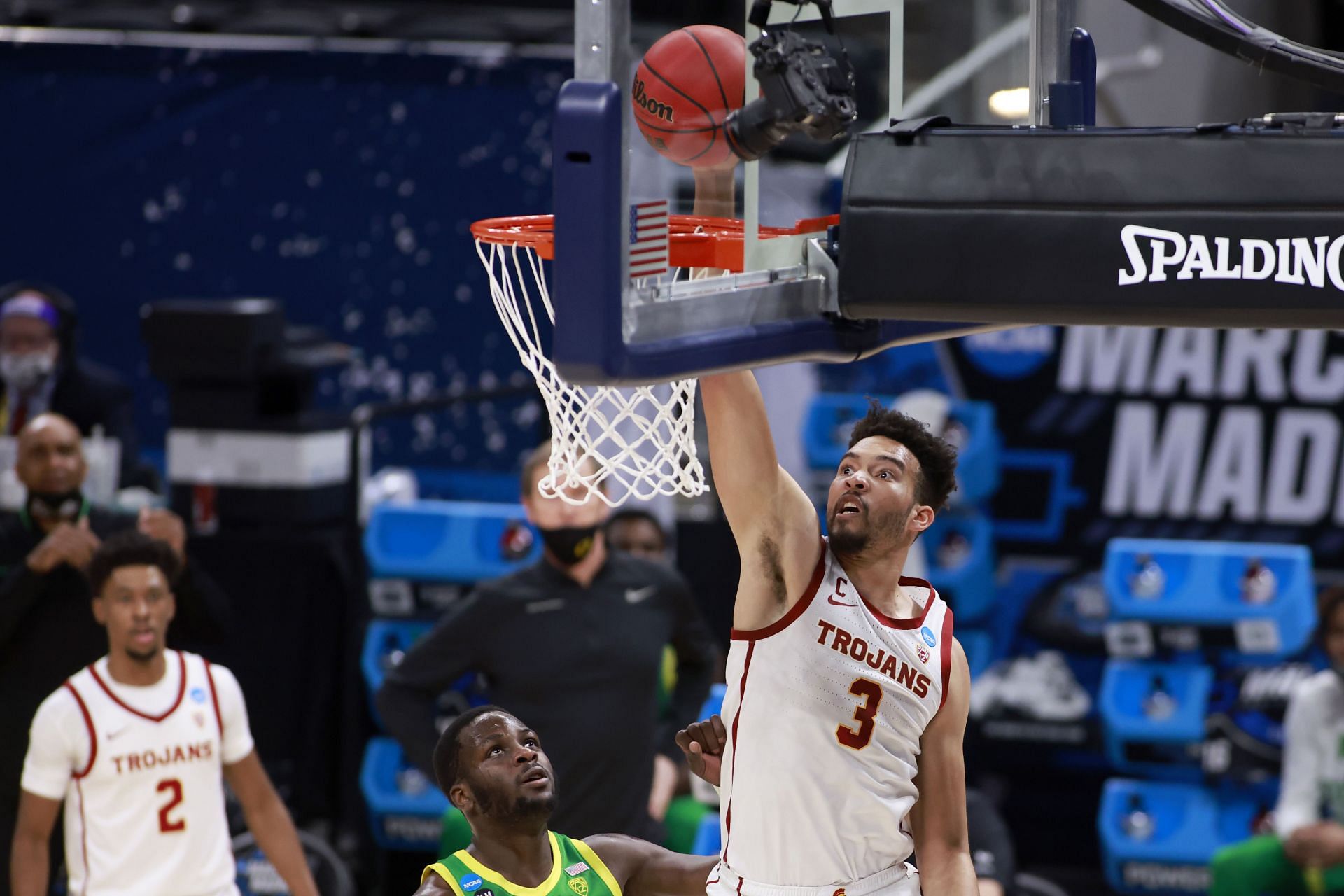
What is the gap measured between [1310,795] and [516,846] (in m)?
3.76

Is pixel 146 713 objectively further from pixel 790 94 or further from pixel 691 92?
pixel 790 94

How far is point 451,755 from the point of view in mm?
4266

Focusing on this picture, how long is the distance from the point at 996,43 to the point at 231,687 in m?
4.04

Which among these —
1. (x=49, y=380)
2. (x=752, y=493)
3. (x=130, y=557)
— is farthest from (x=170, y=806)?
(x=49, y=380)

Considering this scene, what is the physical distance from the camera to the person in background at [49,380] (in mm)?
8742

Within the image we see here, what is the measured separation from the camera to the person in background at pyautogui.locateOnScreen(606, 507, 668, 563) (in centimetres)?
760

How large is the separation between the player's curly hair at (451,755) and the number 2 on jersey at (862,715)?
3.04ft

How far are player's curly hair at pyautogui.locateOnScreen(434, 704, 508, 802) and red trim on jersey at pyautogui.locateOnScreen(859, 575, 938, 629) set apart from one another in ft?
3.21

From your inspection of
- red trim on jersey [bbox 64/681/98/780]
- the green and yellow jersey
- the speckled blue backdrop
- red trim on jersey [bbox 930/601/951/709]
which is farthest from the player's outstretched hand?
the speckled blue backdrop

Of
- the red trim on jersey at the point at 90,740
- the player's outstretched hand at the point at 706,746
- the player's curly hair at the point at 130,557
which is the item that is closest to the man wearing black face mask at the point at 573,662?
the player's curly hair at the point at 130,557

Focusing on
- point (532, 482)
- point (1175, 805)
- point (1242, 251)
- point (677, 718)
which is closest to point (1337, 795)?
point (1175, 805)

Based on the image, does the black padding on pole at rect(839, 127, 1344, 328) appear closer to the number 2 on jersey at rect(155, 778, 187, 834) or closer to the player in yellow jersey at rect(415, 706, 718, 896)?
the player in yellow jersey at rect(415, 706, 718, 896)

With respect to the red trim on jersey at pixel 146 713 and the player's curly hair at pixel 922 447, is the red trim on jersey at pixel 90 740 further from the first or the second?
the player's curly hair at pixel 922 447

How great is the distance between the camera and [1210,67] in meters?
8.65
